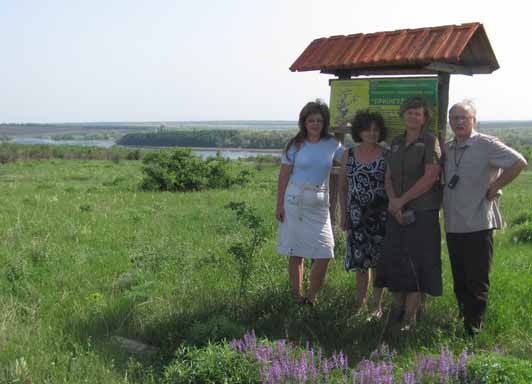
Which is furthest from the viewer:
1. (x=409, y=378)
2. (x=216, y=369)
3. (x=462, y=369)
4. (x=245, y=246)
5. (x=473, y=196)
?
(x=245, y=246)

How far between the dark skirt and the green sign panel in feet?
3.07

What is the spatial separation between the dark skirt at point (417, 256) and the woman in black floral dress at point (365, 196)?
8.8 inches

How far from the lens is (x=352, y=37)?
5.59 metres

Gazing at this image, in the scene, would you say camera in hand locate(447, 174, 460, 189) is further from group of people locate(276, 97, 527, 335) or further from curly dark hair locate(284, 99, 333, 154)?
curly dark hair locate(284, 99, 333, 154)

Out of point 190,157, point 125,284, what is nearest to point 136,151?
point 190,157

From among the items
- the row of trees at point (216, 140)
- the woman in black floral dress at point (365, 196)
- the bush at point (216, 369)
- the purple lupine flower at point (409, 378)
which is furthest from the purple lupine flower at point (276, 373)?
the row of trees at point (216, 140)

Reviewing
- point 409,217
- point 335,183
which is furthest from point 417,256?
point 335,183

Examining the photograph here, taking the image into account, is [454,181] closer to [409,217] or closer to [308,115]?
[409,217]

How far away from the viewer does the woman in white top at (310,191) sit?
15.6 ft

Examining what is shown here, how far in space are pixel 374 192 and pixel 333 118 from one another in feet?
3.64

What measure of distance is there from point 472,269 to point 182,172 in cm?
1542

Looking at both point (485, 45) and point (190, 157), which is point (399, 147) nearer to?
point (485, 45)

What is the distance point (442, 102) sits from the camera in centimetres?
491

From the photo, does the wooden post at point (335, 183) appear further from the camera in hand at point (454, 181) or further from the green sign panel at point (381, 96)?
the camera in hand at point (454, 181)
